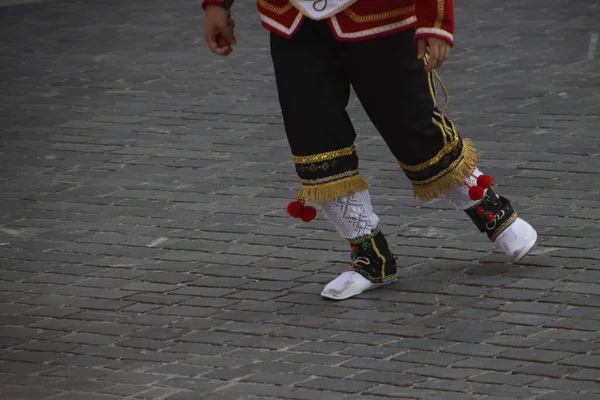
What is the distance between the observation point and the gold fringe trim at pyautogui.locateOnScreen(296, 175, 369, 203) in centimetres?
490

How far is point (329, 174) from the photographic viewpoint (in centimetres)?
488

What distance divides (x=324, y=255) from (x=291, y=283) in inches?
13.2

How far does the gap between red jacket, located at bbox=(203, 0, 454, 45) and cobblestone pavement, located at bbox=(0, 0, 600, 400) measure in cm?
107

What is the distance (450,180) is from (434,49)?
24.7 inches

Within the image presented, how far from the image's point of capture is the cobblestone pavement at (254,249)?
173 inches

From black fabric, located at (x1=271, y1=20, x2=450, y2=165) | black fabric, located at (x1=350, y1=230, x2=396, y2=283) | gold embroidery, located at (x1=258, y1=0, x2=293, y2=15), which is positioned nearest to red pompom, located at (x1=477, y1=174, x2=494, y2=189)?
black fabric, located at (x1=271, y1=20, x2=450, y2=165)

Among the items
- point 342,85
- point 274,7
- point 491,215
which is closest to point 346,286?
point 491,215

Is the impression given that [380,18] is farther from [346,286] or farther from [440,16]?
[346,286]

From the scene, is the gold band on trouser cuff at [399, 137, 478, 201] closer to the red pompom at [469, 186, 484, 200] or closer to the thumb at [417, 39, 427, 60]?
the red pompom at [469, 186, 484, 200]

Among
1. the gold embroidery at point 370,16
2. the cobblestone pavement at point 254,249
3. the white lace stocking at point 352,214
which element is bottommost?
the cobblestone pavement at point 254,249

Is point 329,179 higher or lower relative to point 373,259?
higher

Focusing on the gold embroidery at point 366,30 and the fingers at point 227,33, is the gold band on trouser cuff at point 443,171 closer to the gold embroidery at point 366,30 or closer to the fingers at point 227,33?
the gold embroidery at point 366,30

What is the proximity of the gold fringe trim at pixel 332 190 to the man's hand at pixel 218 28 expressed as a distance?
2.09 feet

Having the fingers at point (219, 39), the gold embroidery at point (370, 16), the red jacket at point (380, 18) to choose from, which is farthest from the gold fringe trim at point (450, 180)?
the fingers at point (219, 39)
